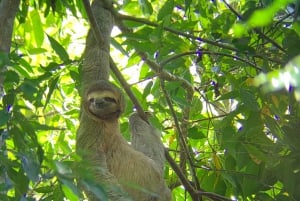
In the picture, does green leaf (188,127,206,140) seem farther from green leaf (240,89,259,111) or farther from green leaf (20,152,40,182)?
green leaf (20,152,40,182)

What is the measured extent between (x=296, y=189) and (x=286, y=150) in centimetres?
29

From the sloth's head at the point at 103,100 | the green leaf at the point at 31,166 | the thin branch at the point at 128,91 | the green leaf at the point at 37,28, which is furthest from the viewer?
the green leaf at the point at 37,28

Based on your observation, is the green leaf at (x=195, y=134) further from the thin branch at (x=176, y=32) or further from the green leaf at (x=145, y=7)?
the green leaf at (x=145, y=7)

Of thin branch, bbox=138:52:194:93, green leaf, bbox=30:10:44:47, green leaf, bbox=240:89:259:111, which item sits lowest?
green leaf, bbox=240:89:259:111

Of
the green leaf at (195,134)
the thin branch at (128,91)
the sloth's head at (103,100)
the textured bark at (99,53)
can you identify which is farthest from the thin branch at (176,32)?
the green leaf at (195,134)

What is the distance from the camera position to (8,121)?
104 inches

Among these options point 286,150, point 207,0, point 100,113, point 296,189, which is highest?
point 207,0

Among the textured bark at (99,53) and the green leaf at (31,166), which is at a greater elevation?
the textured bark at (99,53)

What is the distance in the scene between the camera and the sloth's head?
4.43 metres

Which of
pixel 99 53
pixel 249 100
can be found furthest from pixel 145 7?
pixel 249 100

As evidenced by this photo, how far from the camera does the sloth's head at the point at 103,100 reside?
4.43m

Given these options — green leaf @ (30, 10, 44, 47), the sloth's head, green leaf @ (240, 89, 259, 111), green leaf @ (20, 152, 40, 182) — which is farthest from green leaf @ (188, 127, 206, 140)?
green leaf @ (20, 152, 40, 182)

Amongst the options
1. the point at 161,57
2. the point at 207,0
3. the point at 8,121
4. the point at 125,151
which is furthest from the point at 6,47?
the point at 207,0

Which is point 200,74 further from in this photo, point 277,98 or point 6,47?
point 6,47
